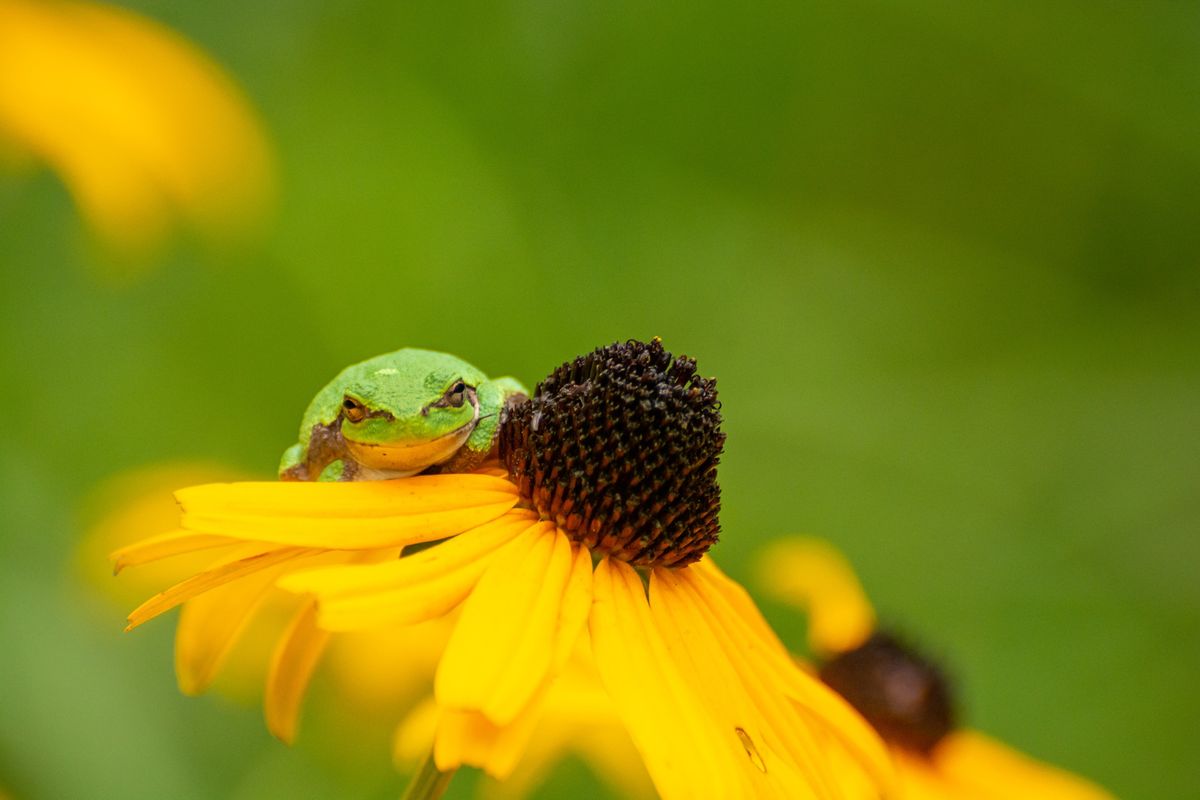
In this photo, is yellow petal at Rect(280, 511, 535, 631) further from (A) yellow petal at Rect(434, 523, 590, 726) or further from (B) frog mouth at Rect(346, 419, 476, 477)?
(B) frog mouth at Rect(346, 419, 476, 477)

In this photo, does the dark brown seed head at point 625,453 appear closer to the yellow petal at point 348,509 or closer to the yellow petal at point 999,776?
Result: the yellow petal at point 348,509

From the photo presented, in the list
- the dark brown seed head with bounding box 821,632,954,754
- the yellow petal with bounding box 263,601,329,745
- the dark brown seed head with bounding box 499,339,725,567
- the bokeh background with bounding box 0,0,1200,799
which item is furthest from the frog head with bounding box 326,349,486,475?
the bokeh background with bounding box 0,0,1200,799

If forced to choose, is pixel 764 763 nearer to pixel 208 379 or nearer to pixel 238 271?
pixel 208 379

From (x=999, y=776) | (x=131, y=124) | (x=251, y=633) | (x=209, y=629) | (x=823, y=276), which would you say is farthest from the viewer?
(x=823, y=276)

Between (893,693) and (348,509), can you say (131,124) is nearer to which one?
(348,509)

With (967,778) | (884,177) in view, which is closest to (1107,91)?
(884,177)

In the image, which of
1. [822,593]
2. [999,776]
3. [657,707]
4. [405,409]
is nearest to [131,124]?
[405,409]
